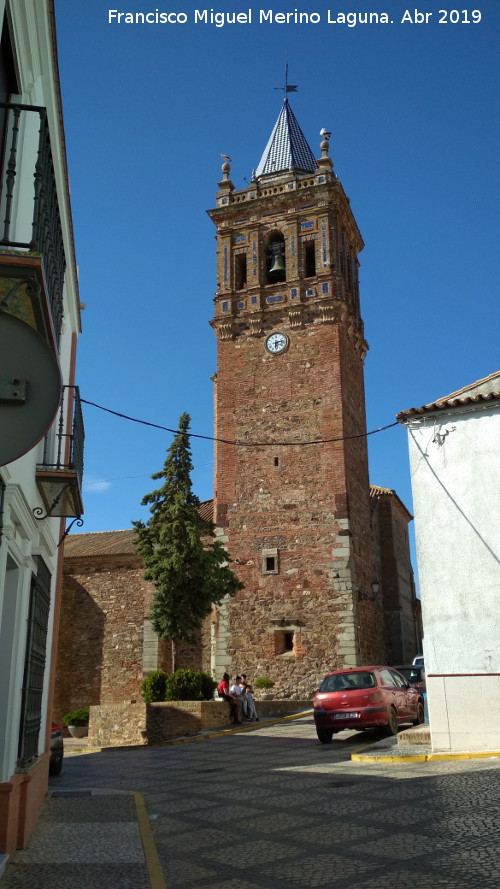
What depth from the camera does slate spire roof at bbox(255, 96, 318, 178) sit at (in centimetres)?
3141

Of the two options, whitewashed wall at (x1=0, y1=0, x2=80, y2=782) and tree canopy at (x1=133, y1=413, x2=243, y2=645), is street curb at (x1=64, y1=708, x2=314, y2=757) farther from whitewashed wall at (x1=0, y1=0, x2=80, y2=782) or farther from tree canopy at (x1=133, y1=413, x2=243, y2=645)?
whitewashed wall at (x1=0, y1=0, x2=80, y2=782)

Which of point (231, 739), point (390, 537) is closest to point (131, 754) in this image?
point (231, 739)

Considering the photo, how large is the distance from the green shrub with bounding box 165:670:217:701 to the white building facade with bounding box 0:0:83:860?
10405 mm

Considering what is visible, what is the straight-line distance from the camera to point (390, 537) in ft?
104

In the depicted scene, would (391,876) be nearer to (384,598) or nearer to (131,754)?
(131,754)

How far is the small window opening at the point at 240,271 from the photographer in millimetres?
29422

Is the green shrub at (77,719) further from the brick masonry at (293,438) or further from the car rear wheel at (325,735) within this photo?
the car rear wheel at (325,735)

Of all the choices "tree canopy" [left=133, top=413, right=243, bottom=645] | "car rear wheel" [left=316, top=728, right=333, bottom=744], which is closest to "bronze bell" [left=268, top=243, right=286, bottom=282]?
"tree canopy" [left=133, top=413, right=243, bottom=645]

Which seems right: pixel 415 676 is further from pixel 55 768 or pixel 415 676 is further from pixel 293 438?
pixel 55 768

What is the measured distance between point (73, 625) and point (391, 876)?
86.7ft

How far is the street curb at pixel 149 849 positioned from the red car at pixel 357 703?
5.77 m

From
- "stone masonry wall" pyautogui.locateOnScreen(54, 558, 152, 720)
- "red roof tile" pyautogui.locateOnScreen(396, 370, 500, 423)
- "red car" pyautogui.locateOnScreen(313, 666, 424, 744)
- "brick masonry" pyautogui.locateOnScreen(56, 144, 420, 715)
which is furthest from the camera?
"stone masonry wall" pyautogui.locateOnScreen(54, 558, 152, 720)

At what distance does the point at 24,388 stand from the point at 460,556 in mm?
10251

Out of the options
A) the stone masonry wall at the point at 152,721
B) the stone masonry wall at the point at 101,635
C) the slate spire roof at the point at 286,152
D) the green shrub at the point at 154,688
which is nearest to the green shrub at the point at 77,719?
the stone masonry wall at the point at 101,635
